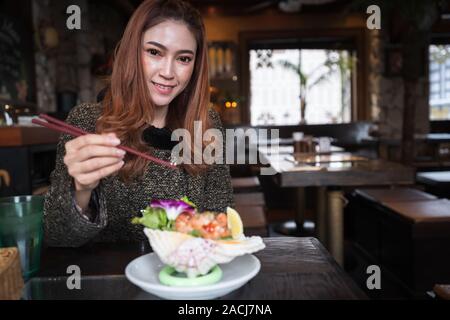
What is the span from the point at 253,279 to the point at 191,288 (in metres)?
0.18

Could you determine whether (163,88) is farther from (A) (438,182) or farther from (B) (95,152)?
(A) (438,182)

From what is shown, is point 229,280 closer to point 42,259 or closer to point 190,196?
point 42,259

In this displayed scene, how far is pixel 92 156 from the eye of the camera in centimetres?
84

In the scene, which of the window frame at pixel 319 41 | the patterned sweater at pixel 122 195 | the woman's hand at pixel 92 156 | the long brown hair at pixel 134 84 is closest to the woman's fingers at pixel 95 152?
the woman's hand at pixel 92 156

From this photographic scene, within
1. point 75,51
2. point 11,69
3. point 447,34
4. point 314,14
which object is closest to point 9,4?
point 11,69

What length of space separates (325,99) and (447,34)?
7.85 ft

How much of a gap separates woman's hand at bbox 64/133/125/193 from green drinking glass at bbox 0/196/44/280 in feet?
0.48

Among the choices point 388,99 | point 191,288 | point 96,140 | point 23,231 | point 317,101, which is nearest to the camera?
point 191,288

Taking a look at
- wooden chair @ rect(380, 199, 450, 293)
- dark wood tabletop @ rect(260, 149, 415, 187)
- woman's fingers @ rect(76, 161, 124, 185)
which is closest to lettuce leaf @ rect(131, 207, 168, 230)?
woman's fingers @ rect(76, 161, 124, 185)

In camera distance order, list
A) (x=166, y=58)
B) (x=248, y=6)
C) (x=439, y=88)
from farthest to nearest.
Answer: (x=439, y=88) → (x=248, y=6) → (x=166, y=58)

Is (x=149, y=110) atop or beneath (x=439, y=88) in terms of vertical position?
beneath

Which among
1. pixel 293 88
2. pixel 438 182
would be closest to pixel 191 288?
pixel 438 182

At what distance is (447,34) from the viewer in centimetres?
786

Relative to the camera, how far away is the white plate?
72 centimetres
